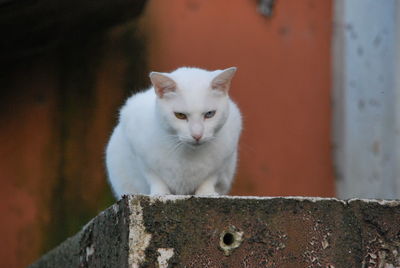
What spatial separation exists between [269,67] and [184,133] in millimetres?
2960

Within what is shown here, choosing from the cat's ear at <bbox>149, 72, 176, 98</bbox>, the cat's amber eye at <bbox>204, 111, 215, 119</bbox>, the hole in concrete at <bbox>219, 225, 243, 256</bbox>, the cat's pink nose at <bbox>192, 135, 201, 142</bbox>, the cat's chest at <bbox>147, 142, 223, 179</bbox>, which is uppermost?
the cat's ear at <bbox>149, 72, 176, 98</bbox>

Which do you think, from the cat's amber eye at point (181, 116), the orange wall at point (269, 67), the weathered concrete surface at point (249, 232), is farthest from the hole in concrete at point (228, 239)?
the orange wall at point (269, 67)

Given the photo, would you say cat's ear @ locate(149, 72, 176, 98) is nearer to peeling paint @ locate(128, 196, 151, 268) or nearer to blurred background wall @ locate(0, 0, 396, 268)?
peeling paint @ locate(128, 196, 151, 268)

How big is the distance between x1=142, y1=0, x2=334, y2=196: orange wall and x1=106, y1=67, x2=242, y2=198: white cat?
2229 mm

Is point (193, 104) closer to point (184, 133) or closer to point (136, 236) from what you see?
point (184, 133)


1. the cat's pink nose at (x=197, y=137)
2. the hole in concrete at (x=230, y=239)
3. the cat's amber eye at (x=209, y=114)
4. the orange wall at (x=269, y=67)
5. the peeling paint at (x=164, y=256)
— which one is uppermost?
the orange wall at (x=269, y=67)

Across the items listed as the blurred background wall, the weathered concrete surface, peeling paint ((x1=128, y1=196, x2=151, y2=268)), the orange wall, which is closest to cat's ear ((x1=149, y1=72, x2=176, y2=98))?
the weathered concrete surface

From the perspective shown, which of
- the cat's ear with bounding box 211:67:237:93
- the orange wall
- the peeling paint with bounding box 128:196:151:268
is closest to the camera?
the peeling paint with bounding box 128:196:151:268

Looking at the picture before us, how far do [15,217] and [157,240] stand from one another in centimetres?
332

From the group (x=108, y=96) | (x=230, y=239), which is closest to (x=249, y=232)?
(x=230, y=239)

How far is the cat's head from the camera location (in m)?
3.56

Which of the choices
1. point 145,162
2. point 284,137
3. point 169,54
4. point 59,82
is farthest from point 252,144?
point 145,162

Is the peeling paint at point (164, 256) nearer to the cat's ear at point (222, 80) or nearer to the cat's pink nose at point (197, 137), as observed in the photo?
the cat's pink nose at point (197, 137)

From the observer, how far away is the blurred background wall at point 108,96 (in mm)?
6133
